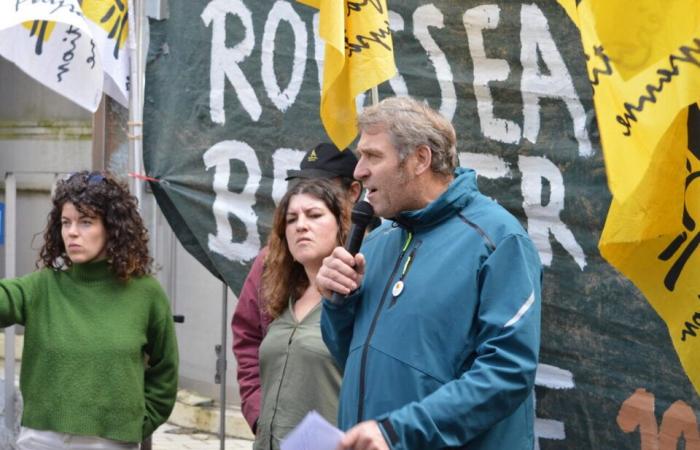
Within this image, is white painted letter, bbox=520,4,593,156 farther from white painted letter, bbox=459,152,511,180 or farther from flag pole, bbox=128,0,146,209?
flag pole, bbox=128,0,146,209

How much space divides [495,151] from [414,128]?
1.19 m

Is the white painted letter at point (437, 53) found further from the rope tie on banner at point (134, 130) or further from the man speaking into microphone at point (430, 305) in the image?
the rope tie on banner at point (134, 130)

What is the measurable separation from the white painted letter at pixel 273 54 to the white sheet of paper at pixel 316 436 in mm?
2340

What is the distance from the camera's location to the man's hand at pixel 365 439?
9.84 ft

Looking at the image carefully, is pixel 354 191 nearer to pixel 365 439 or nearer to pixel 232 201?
pixel 232 201

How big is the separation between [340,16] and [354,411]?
156cm

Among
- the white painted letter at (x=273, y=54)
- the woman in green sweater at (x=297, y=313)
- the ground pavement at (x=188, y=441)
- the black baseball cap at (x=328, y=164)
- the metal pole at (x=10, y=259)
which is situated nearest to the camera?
the woman in green sweater at (x=297, y=313)

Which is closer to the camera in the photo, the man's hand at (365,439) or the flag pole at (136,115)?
the man's hand at (365,439)

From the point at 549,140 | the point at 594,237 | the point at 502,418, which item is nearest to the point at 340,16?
the point at 549,140

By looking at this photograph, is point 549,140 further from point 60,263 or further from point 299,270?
point 60,263

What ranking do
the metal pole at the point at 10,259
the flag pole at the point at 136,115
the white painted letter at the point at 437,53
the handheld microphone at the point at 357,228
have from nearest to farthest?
the handheld microphone at the point at 357,228
the white painted letter at the point at 437,53
the flag pole at the point at 136,115
the metal pole at the point at 10,259

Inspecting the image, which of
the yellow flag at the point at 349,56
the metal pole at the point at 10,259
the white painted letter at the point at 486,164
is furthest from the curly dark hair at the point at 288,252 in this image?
the metal pole at the point at 10,259

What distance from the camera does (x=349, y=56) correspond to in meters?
4.40

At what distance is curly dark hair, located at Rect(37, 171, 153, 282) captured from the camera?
4.83 meters
